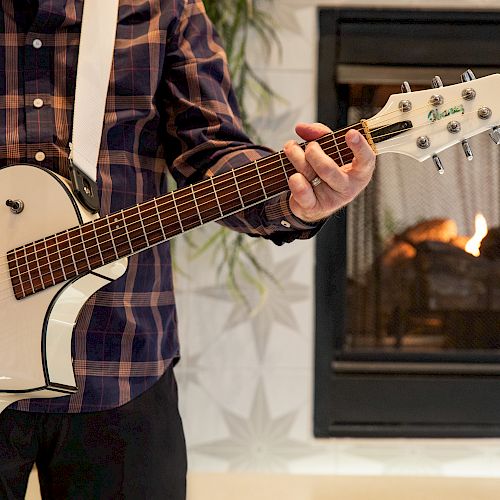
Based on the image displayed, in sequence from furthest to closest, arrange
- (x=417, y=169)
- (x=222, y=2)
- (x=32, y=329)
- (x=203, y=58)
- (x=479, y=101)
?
(x=417, y=169) < (x=222, y=2) < (x=203, y=58) < (x=32, y=329) < (x=479, y=101)

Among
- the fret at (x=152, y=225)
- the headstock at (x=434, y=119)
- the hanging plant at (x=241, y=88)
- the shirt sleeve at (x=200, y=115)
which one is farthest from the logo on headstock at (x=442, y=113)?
the hanging plant at (x=241, y=88)

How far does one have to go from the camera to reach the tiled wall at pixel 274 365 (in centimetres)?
205

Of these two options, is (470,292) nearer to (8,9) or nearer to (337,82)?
(337,82)

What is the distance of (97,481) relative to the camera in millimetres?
987

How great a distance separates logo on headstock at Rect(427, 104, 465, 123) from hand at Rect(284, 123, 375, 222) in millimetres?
81

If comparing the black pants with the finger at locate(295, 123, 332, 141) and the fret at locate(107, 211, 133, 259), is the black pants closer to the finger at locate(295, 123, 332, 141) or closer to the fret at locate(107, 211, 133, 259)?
the fret at locate(107, 211, 133, 259)

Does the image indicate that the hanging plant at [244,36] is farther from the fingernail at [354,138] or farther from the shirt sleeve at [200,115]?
the fingernail at [354,138]

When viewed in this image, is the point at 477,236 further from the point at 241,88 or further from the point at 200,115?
the point at 200,115

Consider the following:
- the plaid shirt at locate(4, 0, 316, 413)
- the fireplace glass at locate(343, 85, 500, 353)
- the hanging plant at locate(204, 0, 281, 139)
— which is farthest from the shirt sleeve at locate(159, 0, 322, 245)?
the fireplace glass at locate(343, 85, 500, 353)

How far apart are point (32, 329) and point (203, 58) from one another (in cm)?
43

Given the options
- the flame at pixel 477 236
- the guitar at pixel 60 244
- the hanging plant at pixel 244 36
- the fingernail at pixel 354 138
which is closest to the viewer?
the fingernail at pixel 354 138

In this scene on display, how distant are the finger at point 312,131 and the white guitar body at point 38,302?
0.27 metres

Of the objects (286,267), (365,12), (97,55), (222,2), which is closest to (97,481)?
(97,55)

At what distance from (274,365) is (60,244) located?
3.86 feet
